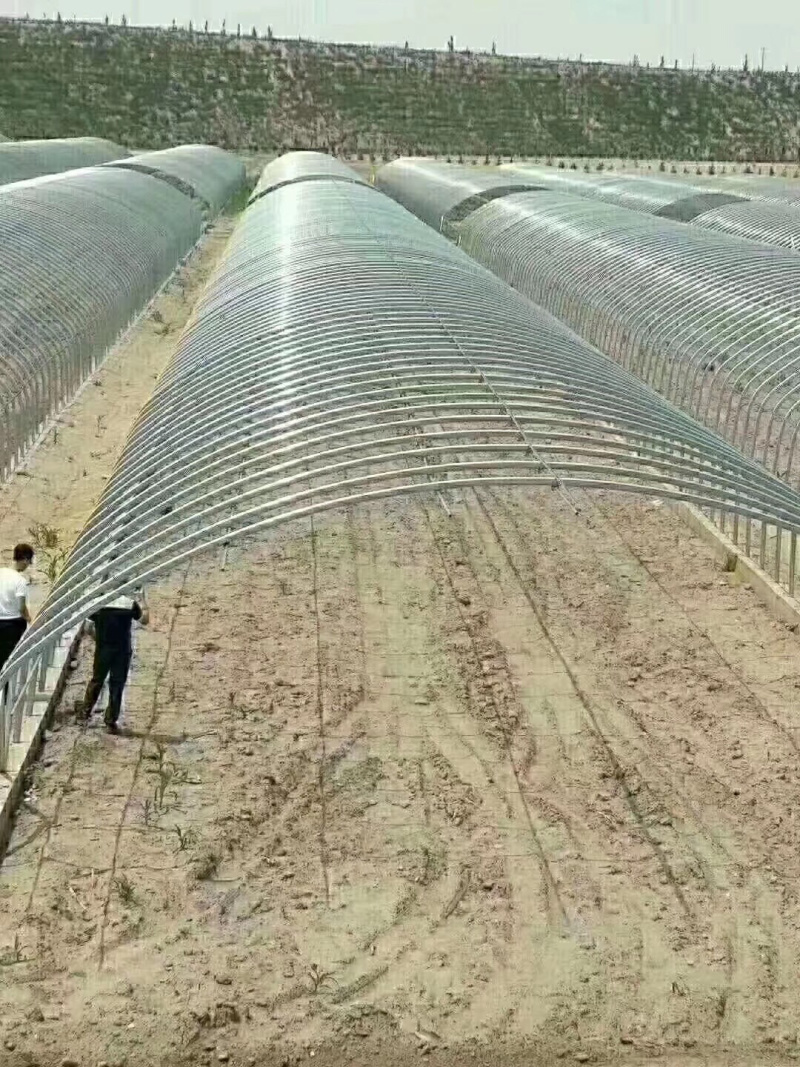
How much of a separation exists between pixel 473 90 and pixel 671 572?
6156 cm

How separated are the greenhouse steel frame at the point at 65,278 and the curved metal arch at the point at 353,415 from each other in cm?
174

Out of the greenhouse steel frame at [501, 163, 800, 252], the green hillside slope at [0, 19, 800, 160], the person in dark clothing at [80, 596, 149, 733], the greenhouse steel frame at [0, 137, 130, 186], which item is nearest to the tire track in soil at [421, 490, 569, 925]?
the person in dark clothing at [80, 596, 149, 733]

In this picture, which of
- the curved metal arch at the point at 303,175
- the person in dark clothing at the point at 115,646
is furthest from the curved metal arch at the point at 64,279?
the person in dark clothing at the point at 115,646

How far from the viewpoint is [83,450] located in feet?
43.9

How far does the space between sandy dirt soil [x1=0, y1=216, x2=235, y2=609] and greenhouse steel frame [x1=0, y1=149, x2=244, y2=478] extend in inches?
9.2

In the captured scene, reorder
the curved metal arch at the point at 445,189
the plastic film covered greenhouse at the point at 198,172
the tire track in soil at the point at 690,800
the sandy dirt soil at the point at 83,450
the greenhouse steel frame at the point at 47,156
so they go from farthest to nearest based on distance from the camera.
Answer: the plastic film covered greenhouse at the point at 198,172, the greenhouse steel frame at the point at 47,156, the curved metal arch at the point at 445,189, the sandy dirt soil at the point at 83,450, the tire track in soil at the point at 690,800

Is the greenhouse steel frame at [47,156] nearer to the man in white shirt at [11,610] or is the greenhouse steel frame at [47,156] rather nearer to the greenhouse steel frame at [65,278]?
the greenhouse steel frame at [65,278]

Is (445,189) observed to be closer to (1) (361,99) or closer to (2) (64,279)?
(2) (64,279)

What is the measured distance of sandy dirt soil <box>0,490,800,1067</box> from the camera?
5.03m

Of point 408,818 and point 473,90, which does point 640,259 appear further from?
point 473,90

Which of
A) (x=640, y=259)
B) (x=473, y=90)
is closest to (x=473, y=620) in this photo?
(x=640, y=259)

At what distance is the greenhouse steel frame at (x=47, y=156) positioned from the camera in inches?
1258

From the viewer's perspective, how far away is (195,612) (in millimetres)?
9086

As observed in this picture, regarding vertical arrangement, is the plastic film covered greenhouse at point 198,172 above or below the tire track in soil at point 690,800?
above
